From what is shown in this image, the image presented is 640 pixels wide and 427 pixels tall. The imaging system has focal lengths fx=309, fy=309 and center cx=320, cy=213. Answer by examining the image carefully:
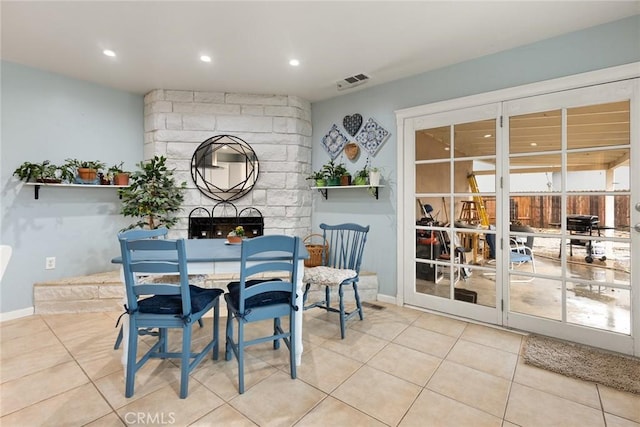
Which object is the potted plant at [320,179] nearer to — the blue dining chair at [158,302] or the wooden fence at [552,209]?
the wooden fence at [552,209]

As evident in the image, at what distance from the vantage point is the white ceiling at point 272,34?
6.95 feet

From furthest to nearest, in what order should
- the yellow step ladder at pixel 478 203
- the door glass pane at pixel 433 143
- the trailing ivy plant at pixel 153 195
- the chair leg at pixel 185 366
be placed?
the trailing ivy plant at pixel 153 195
the door glass pane at pixel 433 143
the yellow step ladder at pixel 478 203
the chair leg at pixel 185 366

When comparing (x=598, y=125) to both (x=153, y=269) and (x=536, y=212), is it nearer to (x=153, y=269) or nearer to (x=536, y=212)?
(x=536, y=212)

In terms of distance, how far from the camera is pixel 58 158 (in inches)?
126

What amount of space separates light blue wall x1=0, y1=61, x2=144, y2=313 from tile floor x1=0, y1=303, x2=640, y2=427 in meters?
0.83

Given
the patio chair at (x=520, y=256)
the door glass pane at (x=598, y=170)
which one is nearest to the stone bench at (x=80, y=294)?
the patio chair at (x=520, y=256)

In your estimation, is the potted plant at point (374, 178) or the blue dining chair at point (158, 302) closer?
the blue dining chair at point (158, 302)

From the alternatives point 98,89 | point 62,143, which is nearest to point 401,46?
point 98,89

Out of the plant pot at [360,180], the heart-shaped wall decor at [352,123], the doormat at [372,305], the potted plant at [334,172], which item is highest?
the heart-shaped wall decor at [352,123]

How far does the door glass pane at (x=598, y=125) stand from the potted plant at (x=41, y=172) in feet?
15.0

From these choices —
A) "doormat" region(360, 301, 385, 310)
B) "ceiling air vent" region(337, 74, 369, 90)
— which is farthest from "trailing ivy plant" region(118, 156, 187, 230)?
"doormat" region(360, 301, 385, 310)

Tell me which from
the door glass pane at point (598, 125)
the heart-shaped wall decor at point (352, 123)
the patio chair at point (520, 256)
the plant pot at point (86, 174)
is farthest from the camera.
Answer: the heart-shaped wall decor at point (352, 123)

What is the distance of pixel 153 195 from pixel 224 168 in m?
0.83

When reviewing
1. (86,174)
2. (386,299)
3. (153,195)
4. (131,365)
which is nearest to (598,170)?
(386,299)
